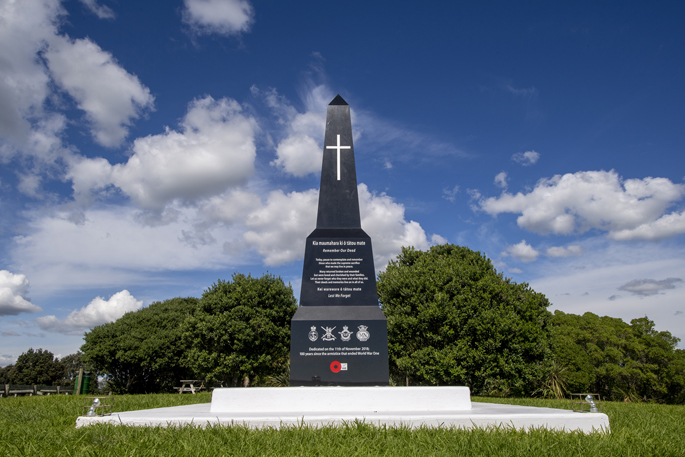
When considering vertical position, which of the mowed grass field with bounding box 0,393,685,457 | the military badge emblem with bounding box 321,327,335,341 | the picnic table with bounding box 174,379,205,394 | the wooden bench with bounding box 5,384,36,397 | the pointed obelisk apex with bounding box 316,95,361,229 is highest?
the pointed obelisk apex with bounding box 316,95,361,229

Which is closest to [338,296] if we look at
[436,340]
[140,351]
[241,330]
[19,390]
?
[436,340]

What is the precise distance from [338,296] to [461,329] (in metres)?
10.2

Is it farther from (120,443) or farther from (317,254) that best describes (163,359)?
(120,443)

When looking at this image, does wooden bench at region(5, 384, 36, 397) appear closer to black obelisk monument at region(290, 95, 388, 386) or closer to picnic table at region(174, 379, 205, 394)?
picnic table at region(174, 379, 205, 394)

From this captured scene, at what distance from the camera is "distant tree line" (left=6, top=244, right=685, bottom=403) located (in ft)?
54.3

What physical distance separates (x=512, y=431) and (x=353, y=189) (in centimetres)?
550

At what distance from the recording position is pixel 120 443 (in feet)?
13.2

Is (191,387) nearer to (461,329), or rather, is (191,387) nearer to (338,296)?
(461,329)

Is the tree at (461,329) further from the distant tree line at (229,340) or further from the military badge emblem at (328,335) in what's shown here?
the military badge emblem at (328,335)

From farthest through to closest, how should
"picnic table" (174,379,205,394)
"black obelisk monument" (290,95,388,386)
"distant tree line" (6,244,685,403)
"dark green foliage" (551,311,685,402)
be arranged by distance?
"dark green foliage" (551,311,685,402) < "picnic table" (174,379,205,394) < "distant tree line" (6,244,685,403) < "black obelisk monument" (290,95,388,386)

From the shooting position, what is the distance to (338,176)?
349 inches

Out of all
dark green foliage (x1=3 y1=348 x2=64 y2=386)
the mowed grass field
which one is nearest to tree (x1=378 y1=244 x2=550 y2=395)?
the mowed grass field

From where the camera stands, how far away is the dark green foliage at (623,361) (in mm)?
28188

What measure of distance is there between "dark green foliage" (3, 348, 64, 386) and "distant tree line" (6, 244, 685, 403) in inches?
1184
